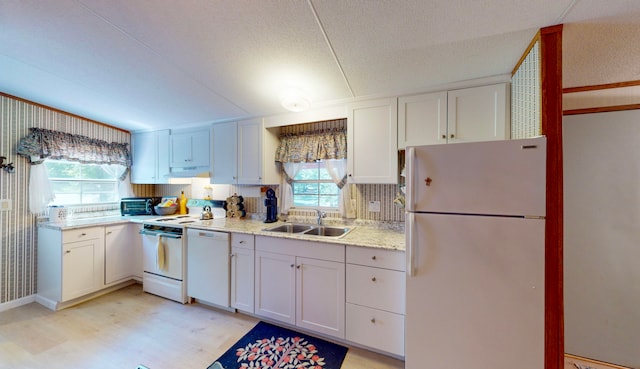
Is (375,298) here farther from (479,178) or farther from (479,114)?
(479,114)

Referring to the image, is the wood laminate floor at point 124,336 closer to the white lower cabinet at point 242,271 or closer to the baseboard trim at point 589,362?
the white lower cabinet at point 242,271

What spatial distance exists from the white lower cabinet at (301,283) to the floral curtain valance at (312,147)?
3.20ft

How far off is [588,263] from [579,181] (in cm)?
64

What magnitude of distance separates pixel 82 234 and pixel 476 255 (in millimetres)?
3773

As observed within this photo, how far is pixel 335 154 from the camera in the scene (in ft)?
8.00

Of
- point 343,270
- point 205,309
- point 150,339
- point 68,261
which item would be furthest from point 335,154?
point 68,261

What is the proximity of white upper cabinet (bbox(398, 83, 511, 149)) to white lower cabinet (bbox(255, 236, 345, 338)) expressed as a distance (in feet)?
3.89

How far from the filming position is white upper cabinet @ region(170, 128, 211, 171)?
2.97m

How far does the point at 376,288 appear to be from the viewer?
5.74 feet

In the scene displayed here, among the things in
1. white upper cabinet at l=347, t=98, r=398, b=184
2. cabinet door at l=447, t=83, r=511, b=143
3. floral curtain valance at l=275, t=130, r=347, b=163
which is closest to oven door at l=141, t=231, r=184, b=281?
floral curtain valance at l=275, t=130, r=347, b=163

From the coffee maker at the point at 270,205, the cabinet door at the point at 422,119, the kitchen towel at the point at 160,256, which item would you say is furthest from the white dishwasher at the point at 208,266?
the cabinet door at the point at 422,119

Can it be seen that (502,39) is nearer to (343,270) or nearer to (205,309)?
(343,270)

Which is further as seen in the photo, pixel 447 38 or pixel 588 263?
pixel 588 263

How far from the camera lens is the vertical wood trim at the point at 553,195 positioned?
125cm
